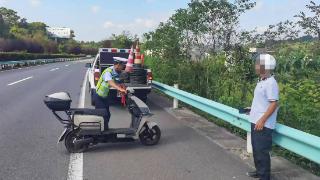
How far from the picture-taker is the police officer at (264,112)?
17.8 ft

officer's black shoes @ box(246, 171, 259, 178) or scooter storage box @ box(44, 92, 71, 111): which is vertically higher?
scooter storage box @ box(44, 92, 71, 111)

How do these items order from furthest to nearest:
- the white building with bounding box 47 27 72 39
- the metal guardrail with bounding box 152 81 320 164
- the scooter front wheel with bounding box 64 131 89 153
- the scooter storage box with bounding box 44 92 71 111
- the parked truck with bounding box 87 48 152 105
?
the white building with bounding box 47 27 72 39
the parked truck with bounding box 87 48 152 105
the scooter front wheel with bounding box 64 131 89 153
the scooter storage box with bounding box 44 92 71 111
the metal guardrail with bounding box 152 81 320 164

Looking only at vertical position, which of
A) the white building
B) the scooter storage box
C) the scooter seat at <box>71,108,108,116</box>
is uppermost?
the white building

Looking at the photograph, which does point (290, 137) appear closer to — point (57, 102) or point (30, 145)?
point (57, 102)

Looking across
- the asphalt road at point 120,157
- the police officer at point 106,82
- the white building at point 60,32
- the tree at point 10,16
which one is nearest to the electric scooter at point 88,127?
the asphalt road at point 120,157

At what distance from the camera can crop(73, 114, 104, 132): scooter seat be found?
7070mm

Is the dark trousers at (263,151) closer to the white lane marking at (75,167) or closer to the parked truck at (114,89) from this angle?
the white lane marking at (75,167)

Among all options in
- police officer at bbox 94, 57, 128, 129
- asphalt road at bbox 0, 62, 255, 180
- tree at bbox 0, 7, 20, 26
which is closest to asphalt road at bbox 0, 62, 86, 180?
asphalt road at bbox 0, 62, 255, 180

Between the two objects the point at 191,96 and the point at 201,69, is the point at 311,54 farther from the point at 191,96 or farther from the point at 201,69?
the point at 201,69

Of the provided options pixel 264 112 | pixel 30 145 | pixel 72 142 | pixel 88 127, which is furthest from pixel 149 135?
pixel 264 112

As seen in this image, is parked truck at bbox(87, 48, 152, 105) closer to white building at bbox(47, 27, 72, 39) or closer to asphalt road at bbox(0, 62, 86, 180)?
asphalt road at bbox(0, 62, 86, 180)

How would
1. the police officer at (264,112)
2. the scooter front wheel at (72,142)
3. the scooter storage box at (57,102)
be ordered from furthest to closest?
the scooter front wheel at (72,142) → the scooter storage box at (57,102) → the police officer at (264,112)

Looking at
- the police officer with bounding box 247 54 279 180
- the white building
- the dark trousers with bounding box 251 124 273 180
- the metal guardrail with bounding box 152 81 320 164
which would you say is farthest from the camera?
the white building

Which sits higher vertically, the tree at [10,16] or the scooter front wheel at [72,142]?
the tree at [10,16]
